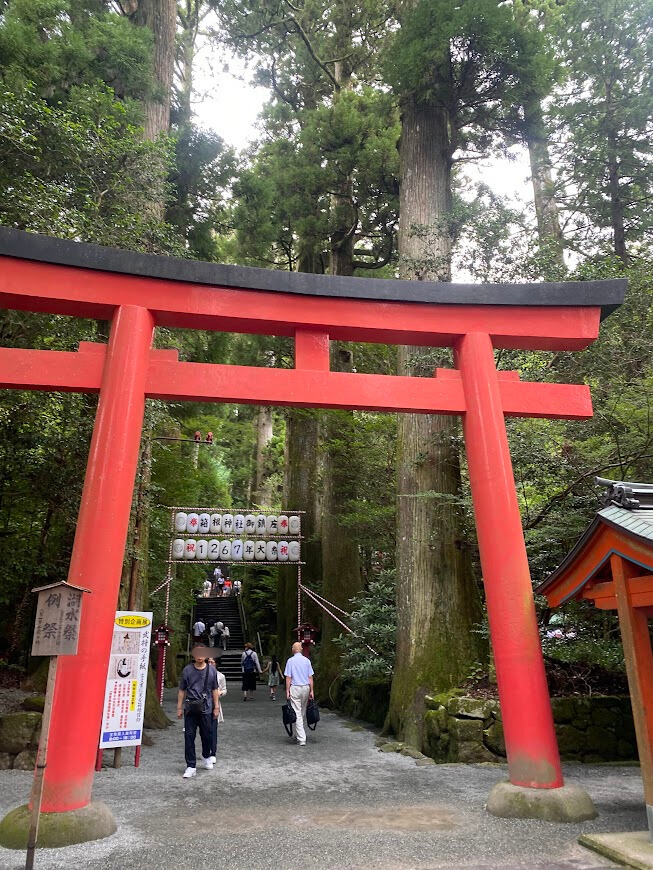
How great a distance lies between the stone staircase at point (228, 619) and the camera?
20.5m

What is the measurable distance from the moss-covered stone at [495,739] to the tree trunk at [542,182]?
240 inches

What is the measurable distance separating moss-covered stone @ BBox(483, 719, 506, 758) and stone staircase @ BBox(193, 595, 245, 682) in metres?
14.4

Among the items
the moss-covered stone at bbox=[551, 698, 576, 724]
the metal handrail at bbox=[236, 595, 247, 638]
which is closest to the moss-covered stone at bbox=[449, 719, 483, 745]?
the moss-covered stone at bbox=[551, 698, 576, 724]

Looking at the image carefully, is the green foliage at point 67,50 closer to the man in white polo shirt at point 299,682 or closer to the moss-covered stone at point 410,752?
the man in white polo shirt at point 299,682

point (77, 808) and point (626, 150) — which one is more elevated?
point (626, 150)

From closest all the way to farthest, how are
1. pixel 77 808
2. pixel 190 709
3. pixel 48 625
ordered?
pixel 48 625
pixel 77 808
pixel 190 709

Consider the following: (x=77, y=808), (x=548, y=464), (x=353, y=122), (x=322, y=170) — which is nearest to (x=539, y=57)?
(x=353, y=122)

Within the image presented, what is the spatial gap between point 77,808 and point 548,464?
20.8ft

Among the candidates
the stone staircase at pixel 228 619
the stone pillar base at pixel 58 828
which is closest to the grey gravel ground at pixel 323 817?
the stone pillar base at pixel 58 828

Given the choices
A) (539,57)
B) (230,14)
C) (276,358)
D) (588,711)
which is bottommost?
(588,711)

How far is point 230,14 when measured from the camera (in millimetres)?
12328

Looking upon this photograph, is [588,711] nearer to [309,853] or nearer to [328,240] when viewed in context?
[309,853]

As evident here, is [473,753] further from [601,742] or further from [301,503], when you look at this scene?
[301,503]

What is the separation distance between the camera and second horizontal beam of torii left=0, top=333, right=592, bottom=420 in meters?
5.07
